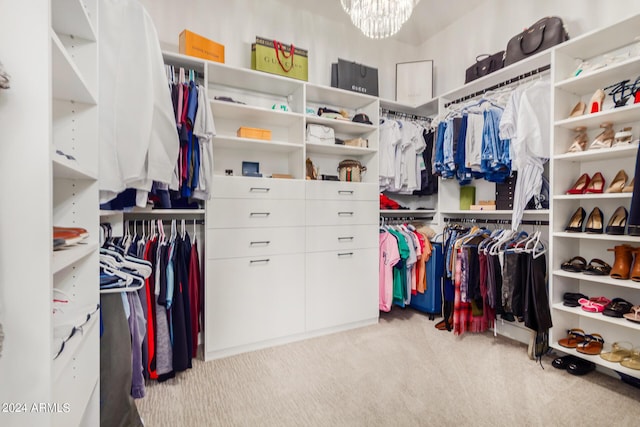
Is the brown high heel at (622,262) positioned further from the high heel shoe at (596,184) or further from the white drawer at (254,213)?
the white drawer at (254,213)

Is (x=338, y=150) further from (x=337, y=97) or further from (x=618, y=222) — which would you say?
(x=618, y=222)

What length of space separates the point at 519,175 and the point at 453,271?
934mm

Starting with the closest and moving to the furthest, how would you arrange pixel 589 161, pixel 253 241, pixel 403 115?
pixel 589 161, pixel 253 241, pixel 403 115

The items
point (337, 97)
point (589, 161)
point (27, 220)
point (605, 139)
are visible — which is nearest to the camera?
point (27, 220)

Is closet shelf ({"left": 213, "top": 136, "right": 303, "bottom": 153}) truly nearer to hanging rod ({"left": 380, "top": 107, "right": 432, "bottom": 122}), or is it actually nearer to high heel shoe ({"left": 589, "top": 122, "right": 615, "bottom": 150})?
hanging rod ({"left": 380, "top": 107, "right": 432, "bottom": 122})

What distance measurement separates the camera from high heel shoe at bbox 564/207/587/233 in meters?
2.08

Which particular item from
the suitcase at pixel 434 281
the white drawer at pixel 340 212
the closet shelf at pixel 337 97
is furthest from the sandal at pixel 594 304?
the closet shelf at pixel 337 97

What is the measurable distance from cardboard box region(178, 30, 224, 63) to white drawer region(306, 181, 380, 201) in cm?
118

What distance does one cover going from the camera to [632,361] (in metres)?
1.77

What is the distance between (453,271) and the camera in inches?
104

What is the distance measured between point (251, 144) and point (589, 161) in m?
2.52

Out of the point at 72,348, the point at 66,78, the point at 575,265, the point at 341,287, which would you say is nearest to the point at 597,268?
the point at 575,265

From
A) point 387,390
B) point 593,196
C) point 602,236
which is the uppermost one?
point 593,196

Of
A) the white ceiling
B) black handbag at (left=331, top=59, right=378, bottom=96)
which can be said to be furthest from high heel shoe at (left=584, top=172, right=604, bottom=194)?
the white ceiling
